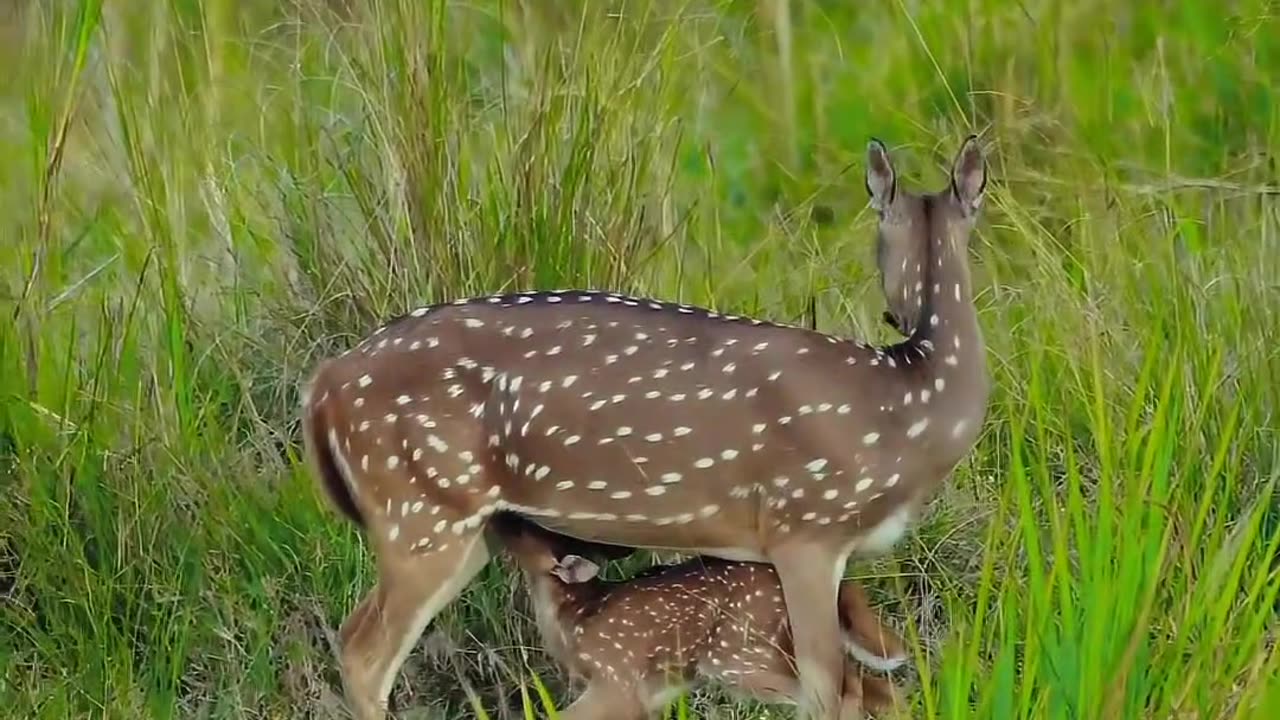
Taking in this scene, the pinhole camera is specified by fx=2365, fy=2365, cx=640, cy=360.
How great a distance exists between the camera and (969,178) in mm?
4473

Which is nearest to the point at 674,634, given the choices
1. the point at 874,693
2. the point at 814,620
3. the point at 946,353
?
the point at 814,620

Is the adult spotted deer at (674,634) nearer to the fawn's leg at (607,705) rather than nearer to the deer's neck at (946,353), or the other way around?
the fawn's leg at (607,705)

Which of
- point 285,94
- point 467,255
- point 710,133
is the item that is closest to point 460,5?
point 285,94

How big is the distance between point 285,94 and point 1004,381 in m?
2.04

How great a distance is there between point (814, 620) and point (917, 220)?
77 cm

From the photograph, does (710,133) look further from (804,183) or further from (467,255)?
(467,255)

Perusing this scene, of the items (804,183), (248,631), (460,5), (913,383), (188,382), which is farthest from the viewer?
(804,183)

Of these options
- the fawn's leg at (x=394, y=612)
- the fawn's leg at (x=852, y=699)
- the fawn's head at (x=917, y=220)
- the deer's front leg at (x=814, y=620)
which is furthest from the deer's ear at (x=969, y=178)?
the fawn's leg at (x=394, y=612)

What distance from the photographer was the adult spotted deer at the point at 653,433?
4.32 metres

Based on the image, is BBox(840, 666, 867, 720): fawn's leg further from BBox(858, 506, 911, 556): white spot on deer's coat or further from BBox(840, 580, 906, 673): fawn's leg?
BBox(858, 506, 911, 556): white spot on deer's coat

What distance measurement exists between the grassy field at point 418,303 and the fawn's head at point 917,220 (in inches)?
11.2

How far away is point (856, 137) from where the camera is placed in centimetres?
714

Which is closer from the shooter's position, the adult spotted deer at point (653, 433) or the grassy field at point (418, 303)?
the adult spotted deer at point (653, 433)

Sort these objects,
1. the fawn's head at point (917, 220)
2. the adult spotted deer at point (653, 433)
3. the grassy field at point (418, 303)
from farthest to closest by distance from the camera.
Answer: the grassy field at point (418, 303) → the fawn's head at point (917, 220) → the adult spotted deer at point (653, 433)
